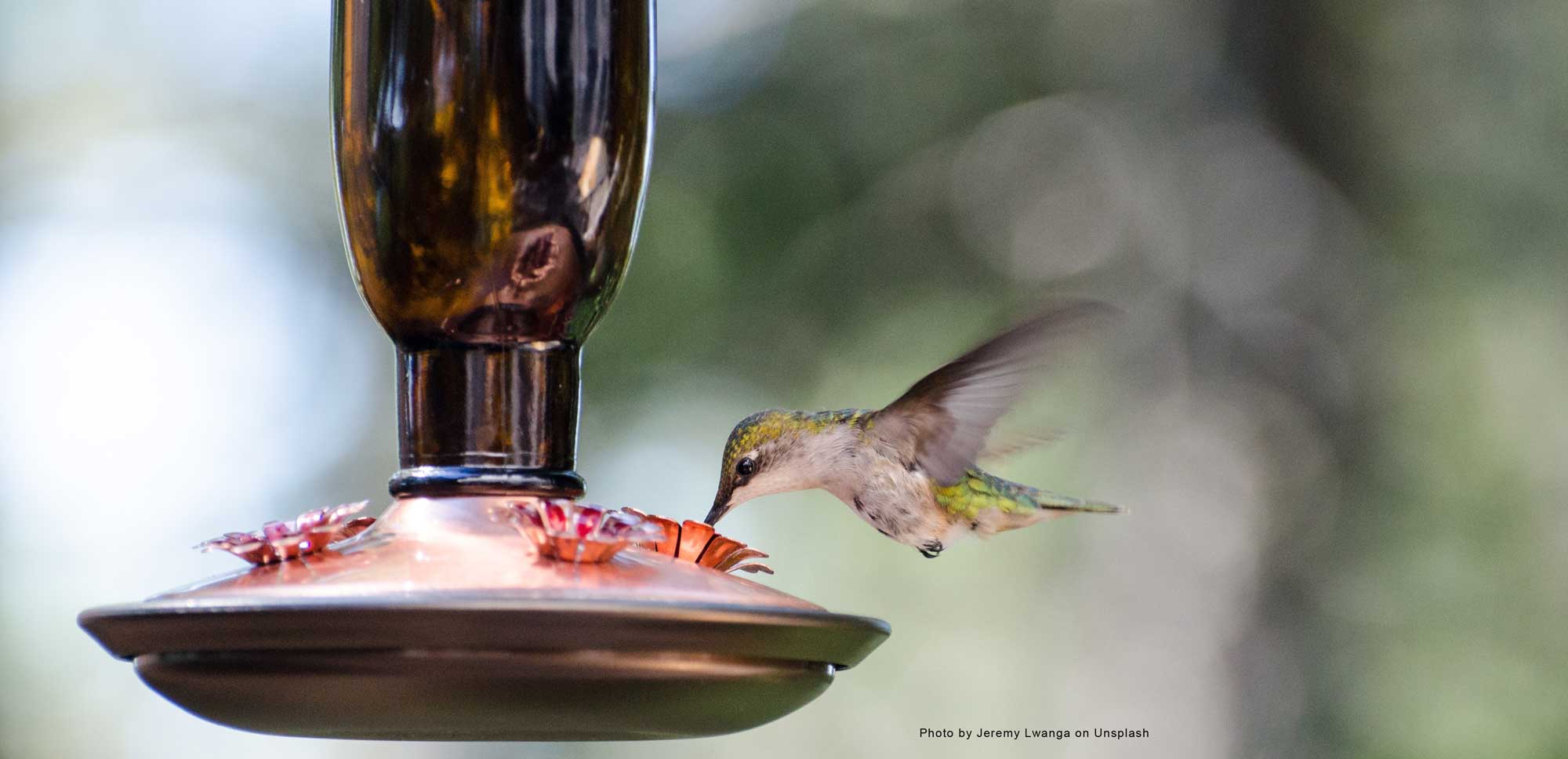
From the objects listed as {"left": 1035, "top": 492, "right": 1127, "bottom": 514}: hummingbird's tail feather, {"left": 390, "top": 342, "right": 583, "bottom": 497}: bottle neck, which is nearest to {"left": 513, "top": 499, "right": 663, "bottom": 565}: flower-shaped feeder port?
{"left": 390, "top": 342, "right": 583, "bottom": 497}: bottle neck

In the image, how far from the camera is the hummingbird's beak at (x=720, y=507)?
2.83 m

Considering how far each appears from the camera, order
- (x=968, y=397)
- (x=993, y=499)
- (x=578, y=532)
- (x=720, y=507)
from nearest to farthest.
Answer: (x=578, y=532) < (x=720, y=507) < (x=968, y=397) < (x=993, y=499)

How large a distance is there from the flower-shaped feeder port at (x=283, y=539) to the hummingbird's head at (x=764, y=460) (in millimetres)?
1283

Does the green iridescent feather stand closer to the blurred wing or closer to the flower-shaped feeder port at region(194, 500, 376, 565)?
Result: the blurred wing

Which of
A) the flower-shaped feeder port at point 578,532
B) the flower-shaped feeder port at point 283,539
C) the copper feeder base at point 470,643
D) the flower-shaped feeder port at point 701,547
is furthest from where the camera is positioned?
the flower-shaped feeder port at point 701,547

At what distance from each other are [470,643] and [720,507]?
65.0 inches

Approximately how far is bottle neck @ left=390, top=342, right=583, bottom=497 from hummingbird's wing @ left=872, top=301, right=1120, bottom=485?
3.30ft

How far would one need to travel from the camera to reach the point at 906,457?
3.17 meters

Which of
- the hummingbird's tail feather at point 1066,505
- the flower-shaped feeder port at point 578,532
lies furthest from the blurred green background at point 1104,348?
the flower-shaped feeder port at point 578,532

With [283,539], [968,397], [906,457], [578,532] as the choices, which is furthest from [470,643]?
[906,457]

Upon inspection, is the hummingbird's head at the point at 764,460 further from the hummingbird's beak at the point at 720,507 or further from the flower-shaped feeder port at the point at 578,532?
the flower-shaped feeder port at the point at 578,532

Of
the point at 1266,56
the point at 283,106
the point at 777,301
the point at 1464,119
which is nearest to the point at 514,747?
the point at 777,301

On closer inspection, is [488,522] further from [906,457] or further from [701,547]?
[906,457]

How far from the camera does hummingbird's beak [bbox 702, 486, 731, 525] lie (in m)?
2.83
